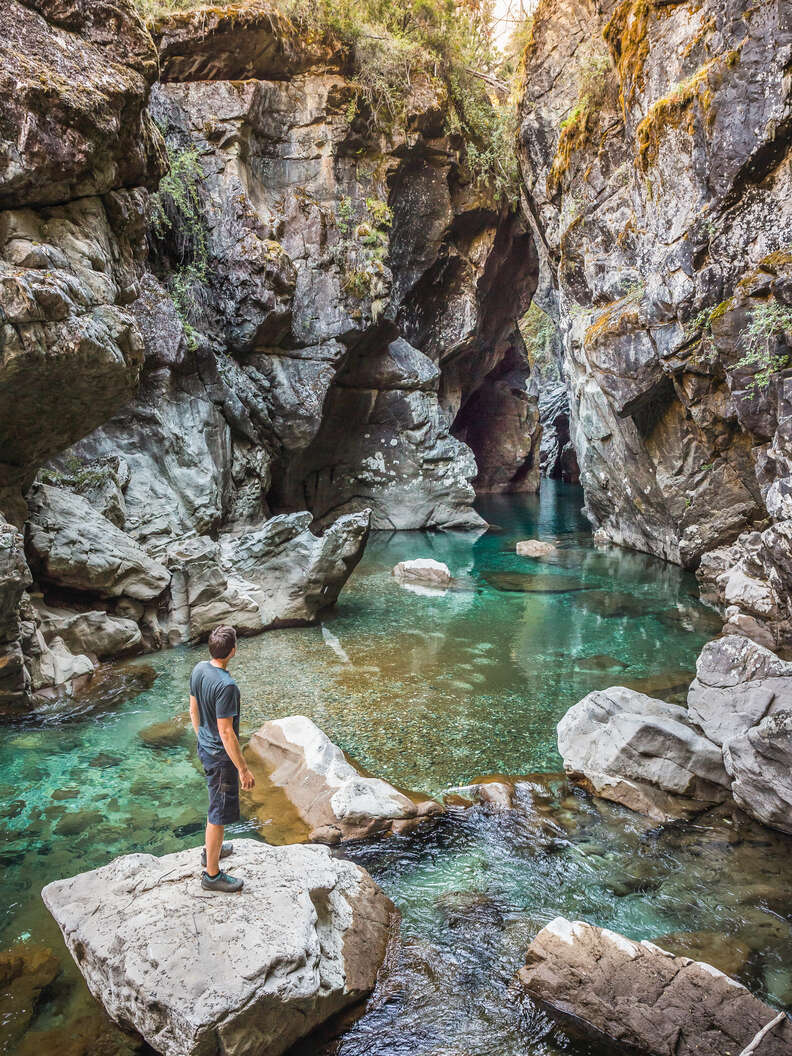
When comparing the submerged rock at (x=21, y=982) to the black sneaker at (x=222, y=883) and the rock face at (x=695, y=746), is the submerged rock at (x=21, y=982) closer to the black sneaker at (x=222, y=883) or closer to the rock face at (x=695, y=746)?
the black sneaker at (x=222, y=883)


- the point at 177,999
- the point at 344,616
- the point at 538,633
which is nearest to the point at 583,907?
the point at 177,999

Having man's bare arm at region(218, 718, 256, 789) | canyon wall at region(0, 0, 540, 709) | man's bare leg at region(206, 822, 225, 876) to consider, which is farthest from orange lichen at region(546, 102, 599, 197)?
man's bare leg at region(206, 822, 225, 876)

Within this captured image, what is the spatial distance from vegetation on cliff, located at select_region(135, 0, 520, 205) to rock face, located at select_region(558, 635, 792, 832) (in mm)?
19158

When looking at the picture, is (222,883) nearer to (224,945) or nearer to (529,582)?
(224,945)

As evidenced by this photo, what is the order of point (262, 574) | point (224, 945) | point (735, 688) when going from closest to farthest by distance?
1. point (224, 945)
2. point (735, 688)
3. point (262, 574)

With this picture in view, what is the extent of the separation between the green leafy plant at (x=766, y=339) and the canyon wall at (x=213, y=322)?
22.0 ft

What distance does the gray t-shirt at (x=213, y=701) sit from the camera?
350 centimetres

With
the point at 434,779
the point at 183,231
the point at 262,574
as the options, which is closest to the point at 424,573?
the point at 262,574

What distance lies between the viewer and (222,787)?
354 centimetres

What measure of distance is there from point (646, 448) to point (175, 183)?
13.2 meters

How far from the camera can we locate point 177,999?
2.85 metres

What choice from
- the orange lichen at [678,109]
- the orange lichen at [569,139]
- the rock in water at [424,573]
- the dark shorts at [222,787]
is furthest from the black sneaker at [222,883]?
the orange lichen at [569,139]

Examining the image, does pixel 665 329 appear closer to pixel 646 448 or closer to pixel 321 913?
pixel 646 448

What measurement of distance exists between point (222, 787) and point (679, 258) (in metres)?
11.4
